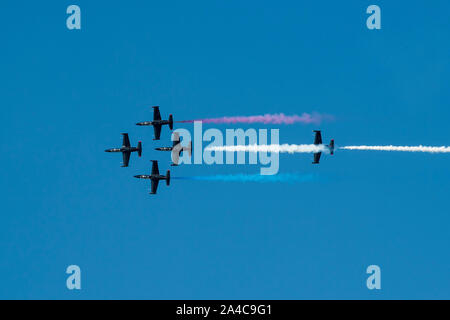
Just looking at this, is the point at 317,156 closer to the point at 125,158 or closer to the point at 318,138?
the point at 318,138

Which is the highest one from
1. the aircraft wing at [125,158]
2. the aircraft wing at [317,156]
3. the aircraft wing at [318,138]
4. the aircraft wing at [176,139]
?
the aircraft wing at [176,139]

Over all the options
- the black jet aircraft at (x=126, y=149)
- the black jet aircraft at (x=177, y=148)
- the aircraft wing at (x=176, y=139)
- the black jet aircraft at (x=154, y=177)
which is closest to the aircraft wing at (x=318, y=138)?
the black jet aircraft at (x=177, y=148)

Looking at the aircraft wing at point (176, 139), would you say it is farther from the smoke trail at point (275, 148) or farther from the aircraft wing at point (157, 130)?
the smoke trail at point (275, 148)

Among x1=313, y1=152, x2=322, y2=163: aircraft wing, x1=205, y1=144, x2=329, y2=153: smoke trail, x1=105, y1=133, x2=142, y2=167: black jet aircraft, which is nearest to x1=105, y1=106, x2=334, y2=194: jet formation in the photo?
x1=105, y1=133, x2=142, y2=167: black jet aircraft

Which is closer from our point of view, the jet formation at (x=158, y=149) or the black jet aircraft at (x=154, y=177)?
the jet formation at (x=158, y=149)

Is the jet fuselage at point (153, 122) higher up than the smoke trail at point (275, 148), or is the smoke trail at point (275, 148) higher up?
the jet fuselage at point (153, 122)

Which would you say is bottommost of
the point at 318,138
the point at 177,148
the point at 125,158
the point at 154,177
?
the point at 154,177

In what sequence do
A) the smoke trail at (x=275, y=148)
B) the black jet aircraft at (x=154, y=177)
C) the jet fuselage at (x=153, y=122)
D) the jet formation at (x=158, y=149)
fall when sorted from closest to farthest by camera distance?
the smoke trail at (x=275, y=148) → the jet formation at (x=158, y=149) → the jet fuselage at (x=153, y=122) → the black jet aircraft at (x=154, y=177)

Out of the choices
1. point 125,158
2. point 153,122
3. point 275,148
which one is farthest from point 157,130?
point 275,148

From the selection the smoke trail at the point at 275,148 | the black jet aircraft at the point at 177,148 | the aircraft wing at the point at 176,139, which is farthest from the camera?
the aircraft wing at the point at 176,139

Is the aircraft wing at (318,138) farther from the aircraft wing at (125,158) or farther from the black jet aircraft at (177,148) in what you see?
the aircraft wing at (125,158)

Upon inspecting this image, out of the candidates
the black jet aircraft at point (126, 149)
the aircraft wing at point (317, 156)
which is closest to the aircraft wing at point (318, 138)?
the aircraft wing at point (317, 156)
